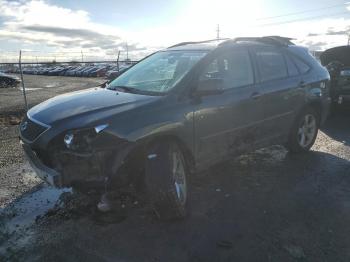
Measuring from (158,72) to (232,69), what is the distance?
0.94 meters

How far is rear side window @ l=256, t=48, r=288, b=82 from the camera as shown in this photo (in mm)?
5523

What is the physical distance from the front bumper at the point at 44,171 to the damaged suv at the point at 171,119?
0.01m

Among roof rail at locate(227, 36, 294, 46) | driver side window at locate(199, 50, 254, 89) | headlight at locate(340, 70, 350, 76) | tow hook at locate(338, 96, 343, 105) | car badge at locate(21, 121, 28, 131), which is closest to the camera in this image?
car badge at locate(21, 121, 28, 131)

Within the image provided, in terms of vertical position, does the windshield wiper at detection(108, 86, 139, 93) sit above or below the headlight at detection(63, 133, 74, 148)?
above

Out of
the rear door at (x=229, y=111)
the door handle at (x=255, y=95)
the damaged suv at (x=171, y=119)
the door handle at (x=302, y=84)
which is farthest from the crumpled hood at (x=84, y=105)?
the door handle at (x=302, y=84)

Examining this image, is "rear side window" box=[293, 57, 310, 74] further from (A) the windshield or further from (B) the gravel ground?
(A) the windshield

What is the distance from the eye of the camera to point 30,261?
3.46 m

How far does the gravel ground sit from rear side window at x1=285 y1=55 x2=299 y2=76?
1483 mm

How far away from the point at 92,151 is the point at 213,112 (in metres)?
1.60

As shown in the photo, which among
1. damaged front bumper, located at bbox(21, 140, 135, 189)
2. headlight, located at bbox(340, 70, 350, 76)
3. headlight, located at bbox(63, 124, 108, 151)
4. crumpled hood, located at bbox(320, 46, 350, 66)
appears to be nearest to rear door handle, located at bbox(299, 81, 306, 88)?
damaged front bumper, located at bbox(21, 140, 135, 189)

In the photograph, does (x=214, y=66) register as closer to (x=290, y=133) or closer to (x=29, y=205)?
(x=290, y=133)

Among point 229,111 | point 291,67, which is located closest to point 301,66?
point 291,67

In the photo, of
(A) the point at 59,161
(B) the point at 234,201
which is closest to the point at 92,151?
(A) the point at 59,161

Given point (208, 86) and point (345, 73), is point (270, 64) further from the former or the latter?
point (345, 73)
